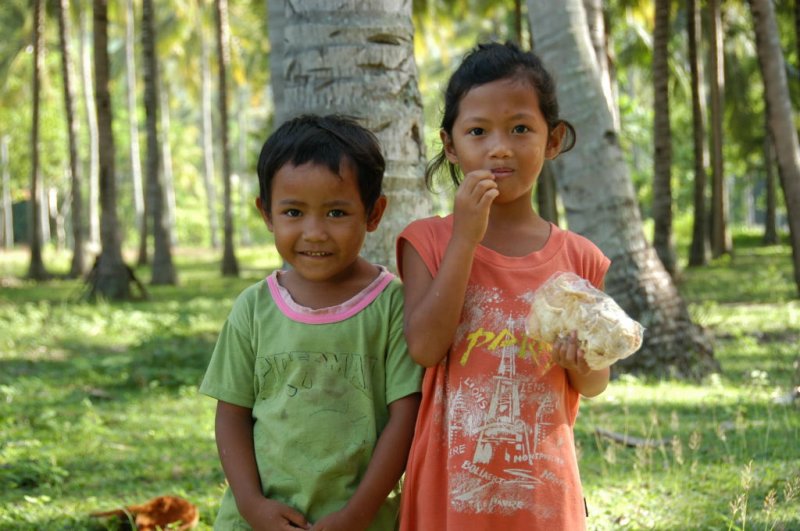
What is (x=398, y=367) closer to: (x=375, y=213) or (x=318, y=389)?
(x=318, y=389)

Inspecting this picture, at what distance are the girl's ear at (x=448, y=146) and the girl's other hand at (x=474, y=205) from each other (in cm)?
26

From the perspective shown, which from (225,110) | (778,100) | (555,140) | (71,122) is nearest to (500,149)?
(555,140)

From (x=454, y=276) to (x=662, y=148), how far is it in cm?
1217

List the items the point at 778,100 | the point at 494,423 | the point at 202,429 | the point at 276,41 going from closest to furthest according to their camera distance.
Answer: the point at 494,423 < the point at 276,41 < the point at 202,429 < the point at 778,100

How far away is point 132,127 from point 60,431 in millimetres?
23922

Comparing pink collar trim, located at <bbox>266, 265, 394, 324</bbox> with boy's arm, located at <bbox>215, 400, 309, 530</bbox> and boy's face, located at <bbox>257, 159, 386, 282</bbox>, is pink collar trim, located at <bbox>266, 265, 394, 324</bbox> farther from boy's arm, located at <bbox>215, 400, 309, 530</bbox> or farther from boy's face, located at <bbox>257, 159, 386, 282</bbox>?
boy's arm, located at <bbox>215, 400, 309, 530</bbox>

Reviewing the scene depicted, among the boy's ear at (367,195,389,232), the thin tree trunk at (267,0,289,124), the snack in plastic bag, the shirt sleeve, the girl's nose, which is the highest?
the thin tree trunk at (267,0,289,124)

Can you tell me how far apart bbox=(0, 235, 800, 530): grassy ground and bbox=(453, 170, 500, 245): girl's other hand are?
1.37 metres

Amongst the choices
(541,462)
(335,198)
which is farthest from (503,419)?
(335,198)

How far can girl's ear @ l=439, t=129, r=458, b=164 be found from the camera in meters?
2.60

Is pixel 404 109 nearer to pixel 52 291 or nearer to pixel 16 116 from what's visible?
pixel 52 291

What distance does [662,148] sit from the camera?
1380cm

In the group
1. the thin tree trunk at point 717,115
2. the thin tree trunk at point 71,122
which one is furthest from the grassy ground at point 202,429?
the thin tree trunk at point 71,122

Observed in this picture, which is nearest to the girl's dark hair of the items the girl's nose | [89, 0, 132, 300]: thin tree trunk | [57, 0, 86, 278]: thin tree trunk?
the girl's nose
